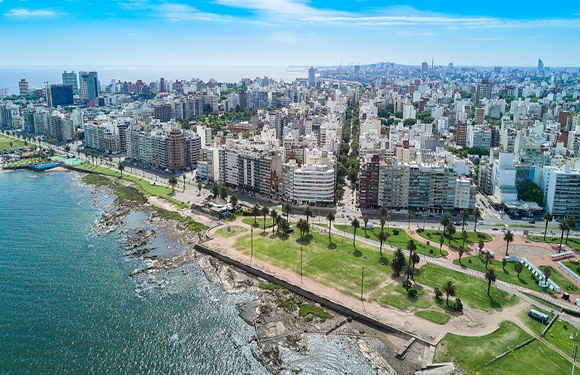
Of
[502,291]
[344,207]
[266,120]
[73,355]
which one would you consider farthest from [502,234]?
[266,120]

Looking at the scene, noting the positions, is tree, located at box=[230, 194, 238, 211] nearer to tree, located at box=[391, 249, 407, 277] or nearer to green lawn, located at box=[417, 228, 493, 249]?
green lawn, located at box=[417, 228, 493, 249]

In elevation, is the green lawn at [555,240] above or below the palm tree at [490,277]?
below

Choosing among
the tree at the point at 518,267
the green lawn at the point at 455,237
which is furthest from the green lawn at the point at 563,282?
the green lawn at the point at 455,237

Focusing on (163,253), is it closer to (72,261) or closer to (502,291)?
(72,261)

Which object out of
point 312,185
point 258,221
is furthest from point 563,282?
point 258,221

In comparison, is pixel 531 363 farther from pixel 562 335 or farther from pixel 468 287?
pixel 468 287

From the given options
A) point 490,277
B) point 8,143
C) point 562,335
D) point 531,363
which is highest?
point 8,143

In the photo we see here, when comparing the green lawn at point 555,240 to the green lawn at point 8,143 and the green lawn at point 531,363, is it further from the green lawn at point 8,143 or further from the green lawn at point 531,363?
the green lawn at point 8,143
